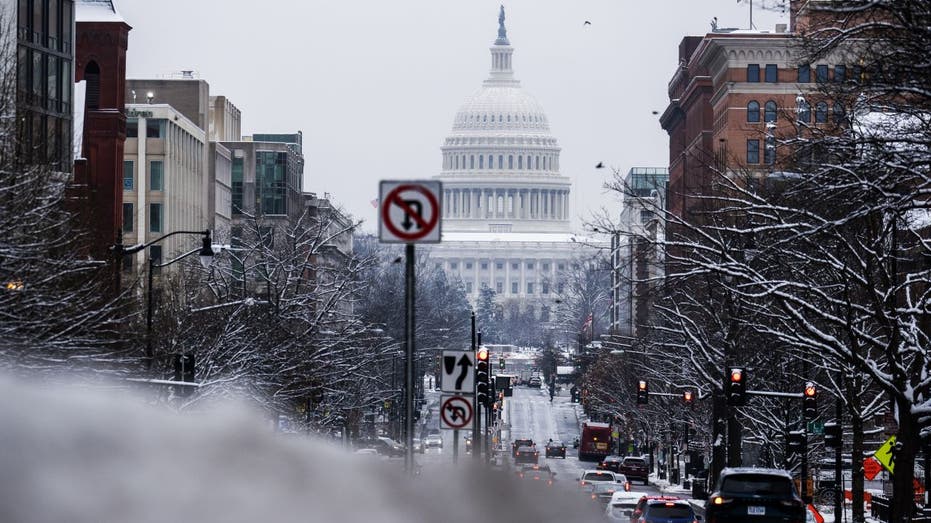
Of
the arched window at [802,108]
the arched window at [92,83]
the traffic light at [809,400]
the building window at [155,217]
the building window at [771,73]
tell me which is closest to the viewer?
the arched window at [802,108]

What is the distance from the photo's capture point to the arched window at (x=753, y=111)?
364ft

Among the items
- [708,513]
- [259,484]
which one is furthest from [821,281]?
[259,484]

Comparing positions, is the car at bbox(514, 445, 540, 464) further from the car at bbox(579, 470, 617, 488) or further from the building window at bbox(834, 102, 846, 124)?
the building window at bbox(834, 102, 846, 124)

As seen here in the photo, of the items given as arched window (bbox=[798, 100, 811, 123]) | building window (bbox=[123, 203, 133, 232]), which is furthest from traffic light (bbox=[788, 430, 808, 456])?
building window (bbox=[123, 203, 133, 232])

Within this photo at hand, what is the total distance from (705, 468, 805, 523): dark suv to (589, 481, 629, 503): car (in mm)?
15395

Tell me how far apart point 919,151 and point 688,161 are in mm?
91659

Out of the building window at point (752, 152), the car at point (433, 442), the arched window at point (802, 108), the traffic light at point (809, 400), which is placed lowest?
the car at point (433, 442)

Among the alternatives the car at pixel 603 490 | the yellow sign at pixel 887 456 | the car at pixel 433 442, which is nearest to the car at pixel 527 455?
the car at pixel 433 442

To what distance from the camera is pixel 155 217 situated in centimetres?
11569

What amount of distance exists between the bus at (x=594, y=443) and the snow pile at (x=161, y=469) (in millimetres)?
104318

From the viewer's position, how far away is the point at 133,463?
629 inches

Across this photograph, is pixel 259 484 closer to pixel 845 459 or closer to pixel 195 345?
pixel 195 345

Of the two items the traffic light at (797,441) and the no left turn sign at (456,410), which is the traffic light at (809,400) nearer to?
the traffic light at (797,441)

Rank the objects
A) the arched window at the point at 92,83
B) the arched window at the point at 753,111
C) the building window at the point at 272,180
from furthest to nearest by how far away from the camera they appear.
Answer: the building window at the point at 272,180 < the arched window at the point at 753,111 < the arched window at the point at 92,83
